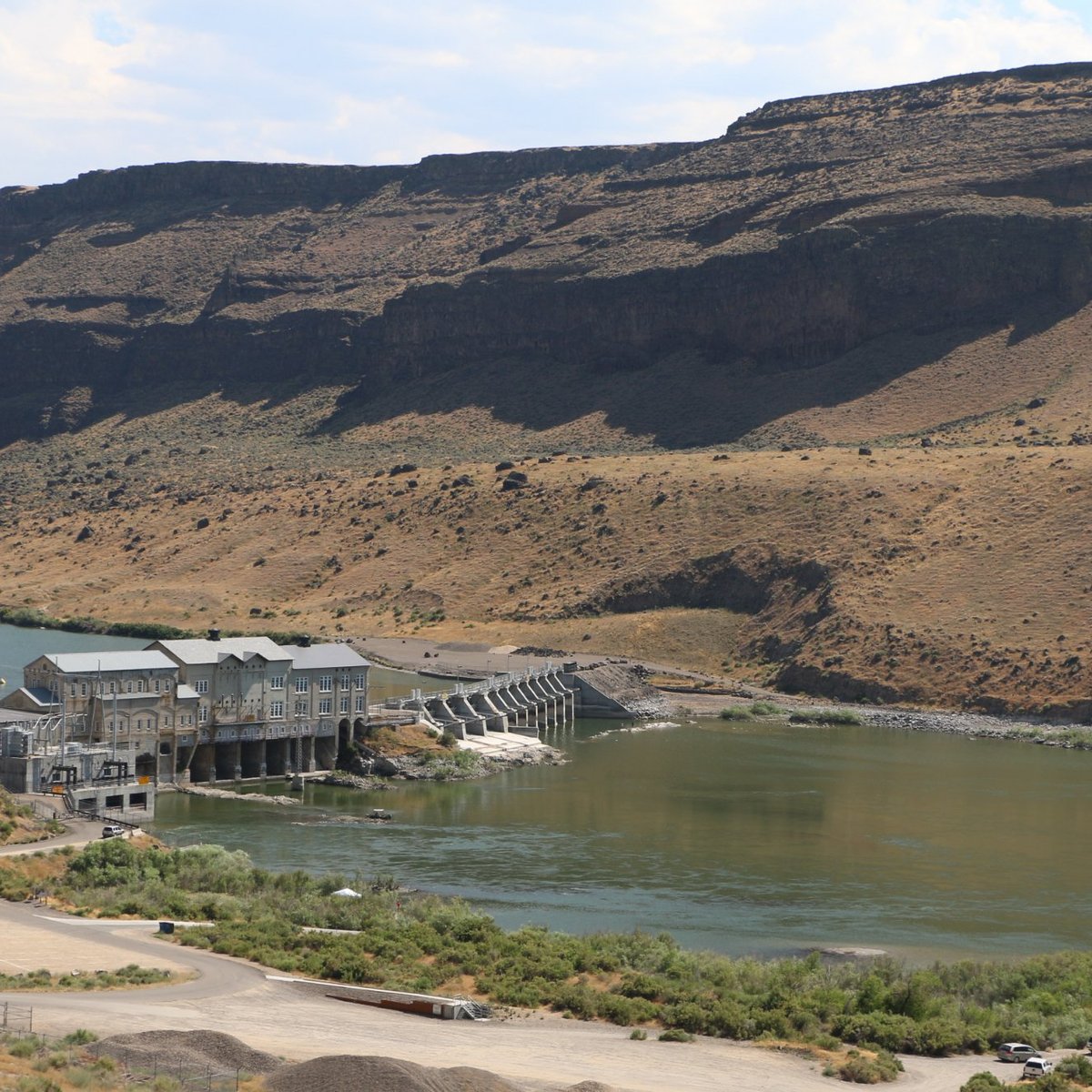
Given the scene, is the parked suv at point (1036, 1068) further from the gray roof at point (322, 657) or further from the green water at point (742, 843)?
the gray roof at point (322, 657)

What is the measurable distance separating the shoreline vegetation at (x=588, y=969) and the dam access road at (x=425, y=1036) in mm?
965

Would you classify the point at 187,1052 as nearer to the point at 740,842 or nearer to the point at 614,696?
the point at 740,842

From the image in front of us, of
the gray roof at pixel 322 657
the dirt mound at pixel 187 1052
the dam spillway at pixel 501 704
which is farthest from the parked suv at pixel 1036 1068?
the dam spillway at pixel 501 704

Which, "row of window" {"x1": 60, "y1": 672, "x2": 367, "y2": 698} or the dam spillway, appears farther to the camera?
the dam spillway

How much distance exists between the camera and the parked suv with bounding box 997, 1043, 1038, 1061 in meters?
41.4

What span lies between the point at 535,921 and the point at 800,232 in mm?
145275

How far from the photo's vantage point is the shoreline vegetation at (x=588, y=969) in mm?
42625

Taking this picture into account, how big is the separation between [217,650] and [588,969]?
38.4 m

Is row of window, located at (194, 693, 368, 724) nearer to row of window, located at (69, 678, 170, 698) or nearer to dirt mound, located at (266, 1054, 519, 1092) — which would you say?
row of window, located at (69, 678, 170, 698)

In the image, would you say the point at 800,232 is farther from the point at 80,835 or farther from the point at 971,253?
the point at 80,835

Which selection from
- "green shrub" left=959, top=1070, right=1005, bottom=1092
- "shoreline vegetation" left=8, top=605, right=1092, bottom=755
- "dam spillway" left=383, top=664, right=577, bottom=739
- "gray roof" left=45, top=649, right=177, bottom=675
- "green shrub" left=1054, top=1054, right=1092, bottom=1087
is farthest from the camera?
"shoreline vegetation" left=8, top=605, right=1092, bottom=755

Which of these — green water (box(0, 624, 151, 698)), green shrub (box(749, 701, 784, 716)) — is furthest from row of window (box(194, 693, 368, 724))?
green water (box(0, 624, 151, 698))

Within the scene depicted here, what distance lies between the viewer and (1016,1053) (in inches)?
1634

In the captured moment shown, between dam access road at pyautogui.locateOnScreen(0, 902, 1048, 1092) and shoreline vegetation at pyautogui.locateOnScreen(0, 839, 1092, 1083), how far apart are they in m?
0.96
